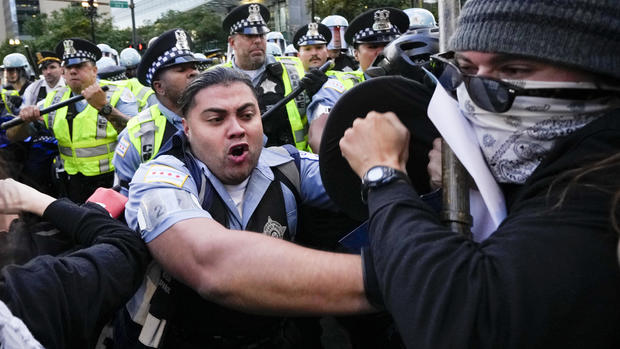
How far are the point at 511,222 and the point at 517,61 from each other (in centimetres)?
37

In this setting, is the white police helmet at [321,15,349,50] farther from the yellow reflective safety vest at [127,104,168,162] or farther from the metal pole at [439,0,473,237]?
the metal pole at [439,0,473,237]

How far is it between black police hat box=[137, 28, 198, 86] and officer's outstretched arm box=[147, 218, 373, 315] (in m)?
2.95

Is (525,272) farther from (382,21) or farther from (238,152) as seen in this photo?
(382,21)

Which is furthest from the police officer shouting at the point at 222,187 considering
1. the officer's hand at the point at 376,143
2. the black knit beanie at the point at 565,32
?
the black knit beanie at the point at 565,32

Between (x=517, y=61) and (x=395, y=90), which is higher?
(x=517, y=61)

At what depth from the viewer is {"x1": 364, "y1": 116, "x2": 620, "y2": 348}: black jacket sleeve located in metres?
0.95

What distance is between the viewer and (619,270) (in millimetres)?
948

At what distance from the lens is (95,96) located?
500 centimetres

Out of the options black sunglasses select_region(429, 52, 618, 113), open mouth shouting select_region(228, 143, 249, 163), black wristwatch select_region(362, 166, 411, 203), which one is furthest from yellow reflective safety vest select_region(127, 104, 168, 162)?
black sunglasses select_region(429, 52, 618, 113)

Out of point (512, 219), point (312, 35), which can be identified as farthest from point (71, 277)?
point (312, 35)

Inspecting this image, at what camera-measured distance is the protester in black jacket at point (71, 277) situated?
127 centimetres

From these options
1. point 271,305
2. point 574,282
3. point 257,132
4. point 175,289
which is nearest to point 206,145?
point 257,132

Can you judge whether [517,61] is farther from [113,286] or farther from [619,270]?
[113,286]

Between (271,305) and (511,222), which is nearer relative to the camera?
(511,222)
